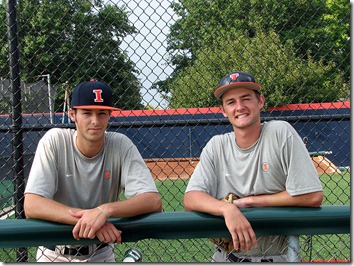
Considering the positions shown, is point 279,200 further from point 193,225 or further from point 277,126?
point 193,225

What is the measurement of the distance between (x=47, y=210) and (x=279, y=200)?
1065 mm

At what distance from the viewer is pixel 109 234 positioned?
1.80 metres

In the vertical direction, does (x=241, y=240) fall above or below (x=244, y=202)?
below

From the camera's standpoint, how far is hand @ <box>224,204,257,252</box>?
1.76 metres

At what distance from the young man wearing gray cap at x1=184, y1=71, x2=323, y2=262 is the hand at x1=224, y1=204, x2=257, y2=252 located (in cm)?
28

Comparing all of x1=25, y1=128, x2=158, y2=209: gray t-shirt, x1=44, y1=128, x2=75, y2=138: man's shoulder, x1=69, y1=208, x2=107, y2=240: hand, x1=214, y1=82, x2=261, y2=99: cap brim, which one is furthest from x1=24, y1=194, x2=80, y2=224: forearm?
x1=214, y1=82, x2=261, y2=99: cap brim

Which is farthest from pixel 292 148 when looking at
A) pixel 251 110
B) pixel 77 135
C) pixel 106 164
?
pixel 77 135

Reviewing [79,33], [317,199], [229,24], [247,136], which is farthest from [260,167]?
[79,33]

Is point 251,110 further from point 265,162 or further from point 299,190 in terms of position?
point 299,190

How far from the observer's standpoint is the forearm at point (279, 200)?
2.17m

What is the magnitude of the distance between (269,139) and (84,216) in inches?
40.6

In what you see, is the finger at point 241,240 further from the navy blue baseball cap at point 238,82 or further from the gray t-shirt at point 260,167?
the navy blue baseball cap at point 238,82

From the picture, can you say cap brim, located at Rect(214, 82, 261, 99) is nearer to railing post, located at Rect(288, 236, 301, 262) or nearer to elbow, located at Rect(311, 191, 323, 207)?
elbow, located at Rect(311, 191, 323, 207)

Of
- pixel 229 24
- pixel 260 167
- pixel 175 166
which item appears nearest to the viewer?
pixel 260 167
